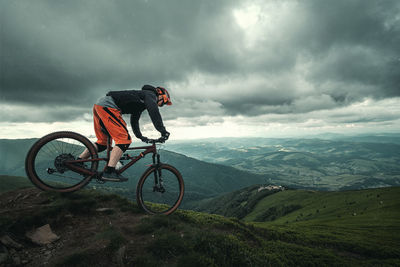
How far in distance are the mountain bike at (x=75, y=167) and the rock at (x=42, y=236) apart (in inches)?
51.4

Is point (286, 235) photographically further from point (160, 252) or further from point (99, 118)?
point (99, 118)

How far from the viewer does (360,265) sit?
7180 mm

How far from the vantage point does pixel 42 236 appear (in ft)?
16.1

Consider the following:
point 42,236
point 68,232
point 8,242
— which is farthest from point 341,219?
point 8,242

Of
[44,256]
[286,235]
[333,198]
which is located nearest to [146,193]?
→ [44,256]

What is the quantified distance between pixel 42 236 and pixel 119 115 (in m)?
4.11

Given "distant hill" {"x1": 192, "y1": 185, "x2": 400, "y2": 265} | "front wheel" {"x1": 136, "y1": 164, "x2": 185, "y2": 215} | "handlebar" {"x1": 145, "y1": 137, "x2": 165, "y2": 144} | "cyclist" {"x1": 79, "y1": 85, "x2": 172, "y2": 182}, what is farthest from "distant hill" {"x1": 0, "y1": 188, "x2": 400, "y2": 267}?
"distant hill" {"x1": 192, "y1": 185, "x2": 400, "y2": 265}

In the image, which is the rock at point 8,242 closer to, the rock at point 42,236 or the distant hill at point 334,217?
the rock at point 42,236

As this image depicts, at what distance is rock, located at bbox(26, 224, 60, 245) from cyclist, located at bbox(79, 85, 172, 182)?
197cm

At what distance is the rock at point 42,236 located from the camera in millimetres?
4730

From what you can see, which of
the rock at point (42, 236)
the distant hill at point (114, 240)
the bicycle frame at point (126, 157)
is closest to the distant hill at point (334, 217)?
the distant hill at point (114, 240)

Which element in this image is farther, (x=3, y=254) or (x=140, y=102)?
(x=140, y=102)

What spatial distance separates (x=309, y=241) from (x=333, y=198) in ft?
348

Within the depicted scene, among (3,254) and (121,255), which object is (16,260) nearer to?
(3,254)
